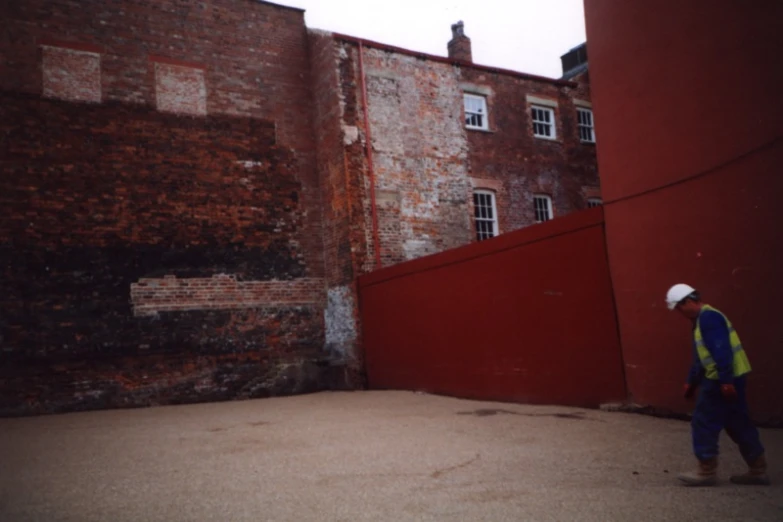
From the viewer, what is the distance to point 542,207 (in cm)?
1758

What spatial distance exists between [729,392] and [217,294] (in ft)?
33.9

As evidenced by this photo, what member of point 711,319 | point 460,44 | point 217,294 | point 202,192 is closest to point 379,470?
point 711,319

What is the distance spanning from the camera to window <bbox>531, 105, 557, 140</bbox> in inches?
709

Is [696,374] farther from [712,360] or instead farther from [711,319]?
[711,319]

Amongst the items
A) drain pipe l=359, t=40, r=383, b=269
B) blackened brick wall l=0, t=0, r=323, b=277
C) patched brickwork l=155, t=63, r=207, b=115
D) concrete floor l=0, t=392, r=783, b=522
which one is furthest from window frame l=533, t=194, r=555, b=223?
concrete floor l=0, t=392, r=783, b=522

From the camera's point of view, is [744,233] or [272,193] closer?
[744,233]

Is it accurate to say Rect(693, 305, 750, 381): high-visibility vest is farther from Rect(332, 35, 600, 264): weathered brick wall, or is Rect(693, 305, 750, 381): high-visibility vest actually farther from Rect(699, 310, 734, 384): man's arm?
Rect(332, 35, 600, 264): weathered brick wall

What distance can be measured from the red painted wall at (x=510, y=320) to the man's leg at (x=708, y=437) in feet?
10.8

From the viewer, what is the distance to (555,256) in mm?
8477

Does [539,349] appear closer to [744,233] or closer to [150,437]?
[744,233]

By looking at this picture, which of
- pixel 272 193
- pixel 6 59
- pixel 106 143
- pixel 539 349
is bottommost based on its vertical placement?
pixel 539 349

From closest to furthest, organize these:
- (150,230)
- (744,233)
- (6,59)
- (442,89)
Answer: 1. (744,233)
2. (6,59)
3. (150,230)
4. (442,89)

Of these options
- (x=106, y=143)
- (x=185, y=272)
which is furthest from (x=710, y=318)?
(x=106, y=143)

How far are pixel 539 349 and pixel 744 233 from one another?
3355 millimetres
